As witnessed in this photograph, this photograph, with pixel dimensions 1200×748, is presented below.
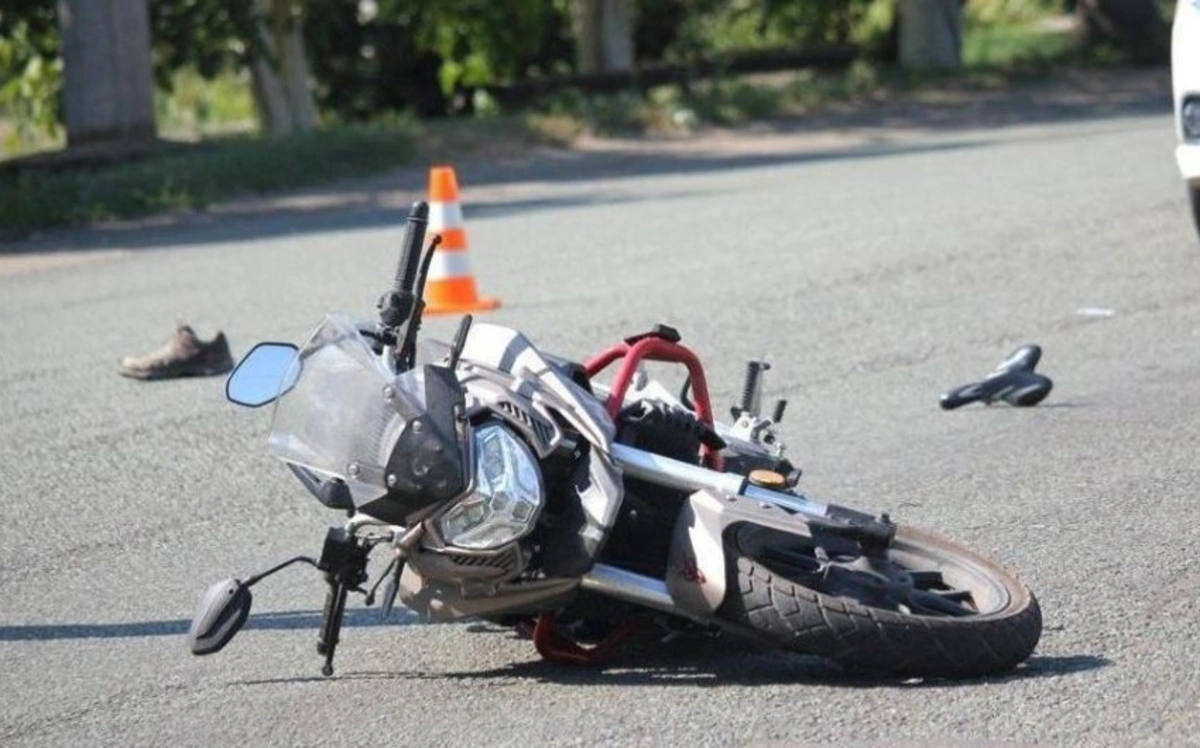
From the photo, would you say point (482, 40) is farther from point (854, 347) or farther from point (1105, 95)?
point (854, 347)

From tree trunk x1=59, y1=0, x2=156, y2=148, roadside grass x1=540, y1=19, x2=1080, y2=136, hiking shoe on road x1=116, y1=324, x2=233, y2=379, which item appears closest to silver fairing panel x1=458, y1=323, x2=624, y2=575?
hiking shoe on road x1=116, y1=324, x2=233, y2=379

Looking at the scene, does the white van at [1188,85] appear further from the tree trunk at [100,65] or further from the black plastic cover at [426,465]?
the tree trunk at [100,65]

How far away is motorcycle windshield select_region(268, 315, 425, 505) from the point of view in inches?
213

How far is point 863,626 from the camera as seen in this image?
532cm

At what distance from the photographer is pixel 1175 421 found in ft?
28.6

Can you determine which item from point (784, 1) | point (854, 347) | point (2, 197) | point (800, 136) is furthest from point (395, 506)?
point (784, 1)

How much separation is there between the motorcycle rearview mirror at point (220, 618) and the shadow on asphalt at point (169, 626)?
2.88 feet

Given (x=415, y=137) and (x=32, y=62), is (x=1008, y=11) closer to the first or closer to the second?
(x=415, y=137)

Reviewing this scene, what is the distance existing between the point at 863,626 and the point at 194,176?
15.3m

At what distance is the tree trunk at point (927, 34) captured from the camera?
2881cm

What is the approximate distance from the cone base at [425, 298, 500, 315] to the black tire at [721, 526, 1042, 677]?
23.3 ft

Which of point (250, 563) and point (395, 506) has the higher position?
point (395, 506)

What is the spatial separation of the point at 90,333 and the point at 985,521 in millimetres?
6675

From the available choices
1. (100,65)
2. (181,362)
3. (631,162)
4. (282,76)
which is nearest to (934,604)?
(181,362)
